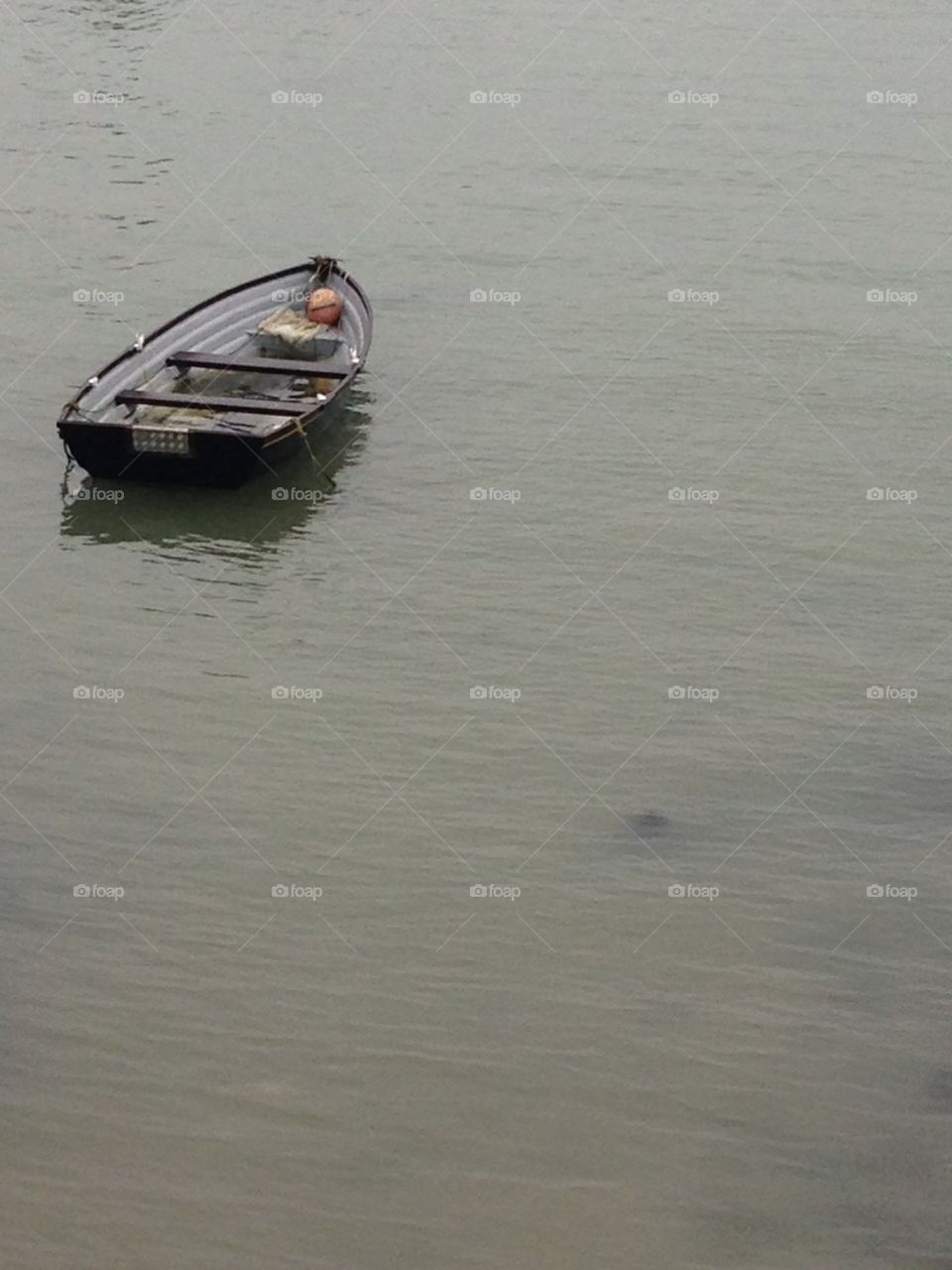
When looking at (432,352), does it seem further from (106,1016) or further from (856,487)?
(106,1016)

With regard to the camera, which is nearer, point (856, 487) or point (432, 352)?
point (856, 487)

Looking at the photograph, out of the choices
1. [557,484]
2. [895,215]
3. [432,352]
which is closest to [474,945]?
[557,484]

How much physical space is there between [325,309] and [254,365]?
166 centimetres

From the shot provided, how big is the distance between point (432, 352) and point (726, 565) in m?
5.14

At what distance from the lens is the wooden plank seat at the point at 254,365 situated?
19031mm

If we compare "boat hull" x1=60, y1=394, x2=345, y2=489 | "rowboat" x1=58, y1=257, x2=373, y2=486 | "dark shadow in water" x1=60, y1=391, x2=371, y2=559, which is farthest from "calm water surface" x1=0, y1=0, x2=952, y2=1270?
"rowboat" x1=58, y1=257, x2=373, y2=486

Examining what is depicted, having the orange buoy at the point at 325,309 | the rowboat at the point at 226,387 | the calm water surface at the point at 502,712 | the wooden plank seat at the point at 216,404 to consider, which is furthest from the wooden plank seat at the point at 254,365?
the orange buoy at the point at 325,309

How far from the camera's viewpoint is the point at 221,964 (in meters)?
A: 12.5

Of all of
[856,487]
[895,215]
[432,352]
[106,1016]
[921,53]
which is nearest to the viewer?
[106,1016]

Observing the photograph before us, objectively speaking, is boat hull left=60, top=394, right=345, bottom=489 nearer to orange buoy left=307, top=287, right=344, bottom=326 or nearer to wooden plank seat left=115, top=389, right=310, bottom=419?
wooden plank seat left=115, top=389, right=310, bottom=419

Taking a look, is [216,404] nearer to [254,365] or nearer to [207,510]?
[254,365]

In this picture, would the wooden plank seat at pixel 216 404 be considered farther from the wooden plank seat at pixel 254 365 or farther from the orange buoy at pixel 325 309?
the orange buoy at pixel 325 309

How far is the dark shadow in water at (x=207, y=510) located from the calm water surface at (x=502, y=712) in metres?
0.06

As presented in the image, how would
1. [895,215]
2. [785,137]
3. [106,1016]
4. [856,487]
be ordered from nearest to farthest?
[106,1016], [856,487], [895,215], [785,137]
